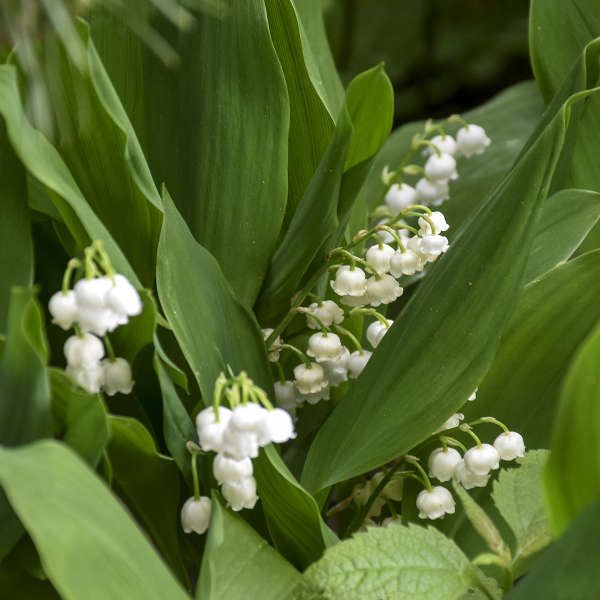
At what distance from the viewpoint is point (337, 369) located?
736mm

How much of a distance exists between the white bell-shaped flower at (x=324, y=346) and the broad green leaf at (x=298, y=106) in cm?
17

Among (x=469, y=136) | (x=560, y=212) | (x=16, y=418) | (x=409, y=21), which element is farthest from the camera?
(x=409, y=21)

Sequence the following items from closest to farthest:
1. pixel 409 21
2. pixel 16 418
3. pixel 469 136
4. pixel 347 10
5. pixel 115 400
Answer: pixel 16 418
pixel 115 400
pixel 469 136
pixel 347 10
pixel 409 21

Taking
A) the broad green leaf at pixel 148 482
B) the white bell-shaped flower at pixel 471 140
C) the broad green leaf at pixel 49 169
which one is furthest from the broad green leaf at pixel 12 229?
the white bell-shaped flower at pixel 471 140

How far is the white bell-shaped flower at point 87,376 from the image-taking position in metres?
0.56

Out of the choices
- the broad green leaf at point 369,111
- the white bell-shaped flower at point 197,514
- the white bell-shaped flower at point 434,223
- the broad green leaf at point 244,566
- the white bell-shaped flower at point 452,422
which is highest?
the broad green leaf at point 369,111

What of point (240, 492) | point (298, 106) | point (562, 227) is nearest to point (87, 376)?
point (240, 492)

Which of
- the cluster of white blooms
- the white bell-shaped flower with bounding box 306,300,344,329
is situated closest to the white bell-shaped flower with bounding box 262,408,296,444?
the cluster of white blooms

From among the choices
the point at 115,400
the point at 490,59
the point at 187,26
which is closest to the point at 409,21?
the point at 490,59

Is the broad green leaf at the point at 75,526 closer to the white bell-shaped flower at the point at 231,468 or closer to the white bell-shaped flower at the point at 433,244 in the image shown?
the white bell-shaped flower at the point at 231,468

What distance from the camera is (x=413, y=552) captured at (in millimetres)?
565

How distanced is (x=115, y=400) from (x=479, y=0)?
87.9 inches

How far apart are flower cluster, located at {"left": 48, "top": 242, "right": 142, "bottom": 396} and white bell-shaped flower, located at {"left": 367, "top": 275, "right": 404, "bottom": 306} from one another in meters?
0.23

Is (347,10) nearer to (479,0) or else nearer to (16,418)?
(479,0)
